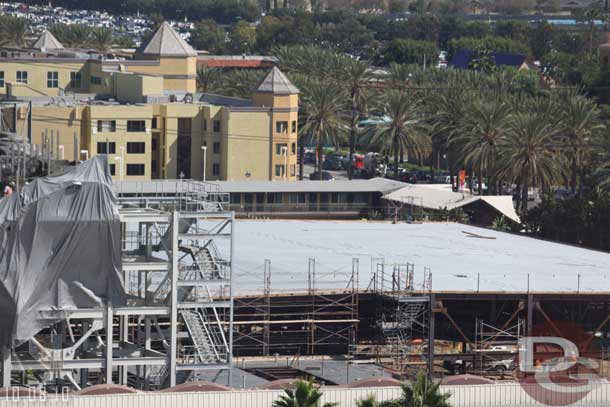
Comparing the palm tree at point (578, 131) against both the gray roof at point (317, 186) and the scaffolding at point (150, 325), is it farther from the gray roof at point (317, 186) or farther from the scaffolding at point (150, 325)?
the scaffolding at point (150, 325)

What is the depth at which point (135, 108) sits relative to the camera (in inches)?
4136

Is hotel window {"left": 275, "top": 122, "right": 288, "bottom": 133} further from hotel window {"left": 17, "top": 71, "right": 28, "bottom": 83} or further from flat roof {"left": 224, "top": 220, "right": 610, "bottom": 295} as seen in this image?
flat roof {"left": 224, "top": 220, "right": 610, "bottom": 295}

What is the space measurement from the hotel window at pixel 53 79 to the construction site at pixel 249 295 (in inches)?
1632

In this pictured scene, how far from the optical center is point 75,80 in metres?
121

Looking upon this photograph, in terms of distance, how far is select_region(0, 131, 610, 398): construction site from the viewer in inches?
2093

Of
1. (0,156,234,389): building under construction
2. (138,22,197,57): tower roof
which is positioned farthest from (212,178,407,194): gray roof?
(0,156,234,389): building under construction

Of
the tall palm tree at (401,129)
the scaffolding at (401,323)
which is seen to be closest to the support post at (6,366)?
the scaffolding at (401,323)

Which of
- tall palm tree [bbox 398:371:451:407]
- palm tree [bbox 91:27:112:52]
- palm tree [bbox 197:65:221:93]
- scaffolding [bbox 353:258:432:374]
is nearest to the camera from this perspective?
tall palm tree [bbox 398:371:451:407]

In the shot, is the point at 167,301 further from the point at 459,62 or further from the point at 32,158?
the point at 459,62

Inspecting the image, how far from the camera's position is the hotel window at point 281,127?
109438 mm

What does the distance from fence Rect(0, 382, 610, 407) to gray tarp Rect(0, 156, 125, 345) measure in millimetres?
4393

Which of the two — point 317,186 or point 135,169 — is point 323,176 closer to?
point 135,169

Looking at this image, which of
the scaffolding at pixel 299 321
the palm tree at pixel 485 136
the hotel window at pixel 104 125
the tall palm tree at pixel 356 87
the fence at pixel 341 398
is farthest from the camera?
the tall palm tree at pixel 356 87

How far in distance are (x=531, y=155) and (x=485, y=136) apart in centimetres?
575
